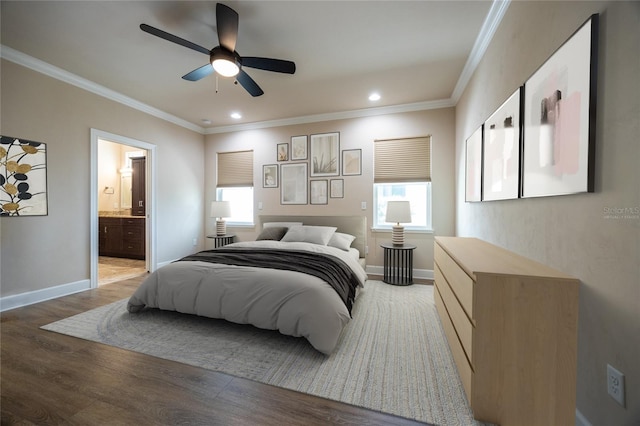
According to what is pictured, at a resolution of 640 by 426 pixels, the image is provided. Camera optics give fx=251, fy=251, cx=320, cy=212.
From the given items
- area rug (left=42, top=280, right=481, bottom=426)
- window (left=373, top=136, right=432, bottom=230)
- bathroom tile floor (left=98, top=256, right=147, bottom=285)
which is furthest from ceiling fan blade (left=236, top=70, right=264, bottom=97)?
bathroom tile floor (left=98, top=256, right=147, bottom=285)

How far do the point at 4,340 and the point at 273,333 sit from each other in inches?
84.7

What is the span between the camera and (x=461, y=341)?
153 centimetres

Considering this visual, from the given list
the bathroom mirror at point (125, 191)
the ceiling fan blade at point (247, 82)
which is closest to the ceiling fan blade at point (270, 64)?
the ceiling fan blade at point (247, 82)

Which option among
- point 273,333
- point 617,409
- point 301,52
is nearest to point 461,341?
point 617,409

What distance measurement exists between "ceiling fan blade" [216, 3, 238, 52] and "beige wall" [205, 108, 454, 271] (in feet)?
7.79

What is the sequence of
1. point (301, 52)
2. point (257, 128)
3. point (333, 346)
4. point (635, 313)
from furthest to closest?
point (257, 128) → point (301, 52) → point (333, 346) → point (635, 313)

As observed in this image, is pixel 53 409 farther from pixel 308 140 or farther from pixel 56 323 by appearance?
pixel 308 140

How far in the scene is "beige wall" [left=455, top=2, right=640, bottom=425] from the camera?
924mm

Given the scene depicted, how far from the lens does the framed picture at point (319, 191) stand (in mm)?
4355

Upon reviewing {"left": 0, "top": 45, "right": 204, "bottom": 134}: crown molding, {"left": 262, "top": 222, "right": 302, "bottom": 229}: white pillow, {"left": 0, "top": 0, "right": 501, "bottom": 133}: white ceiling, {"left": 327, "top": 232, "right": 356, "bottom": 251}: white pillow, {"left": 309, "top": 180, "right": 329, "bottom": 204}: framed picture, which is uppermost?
{"left": 0, "top": 0, "right": 501, "bottom": 133}: white ceiling

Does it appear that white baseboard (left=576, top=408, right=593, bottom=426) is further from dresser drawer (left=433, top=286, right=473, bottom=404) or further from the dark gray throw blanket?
the dark gray throw blanket

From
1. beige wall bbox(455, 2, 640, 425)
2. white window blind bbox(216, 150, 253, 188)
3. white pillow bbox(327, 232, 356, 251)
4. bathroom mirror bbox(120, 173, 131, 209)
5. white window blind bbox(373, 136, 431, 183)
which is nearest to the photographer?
beige wall bbox(455, 2, 640, 425)

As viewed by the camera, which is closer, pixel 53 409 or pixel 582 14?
pixel 582 14

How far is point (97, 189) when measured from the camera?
3.31 meters
